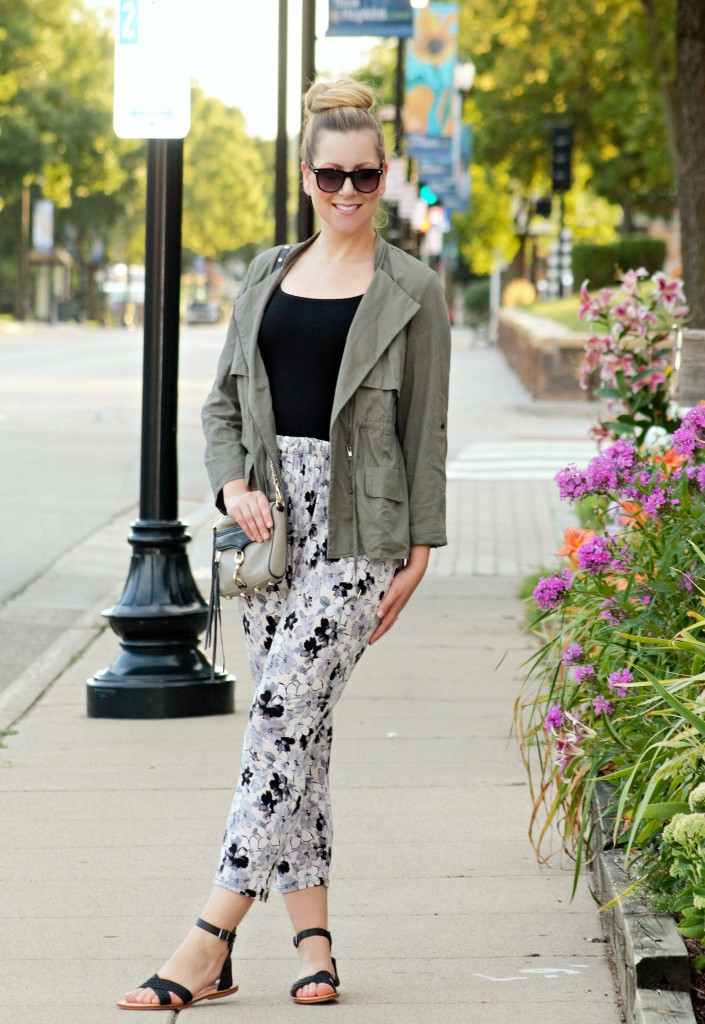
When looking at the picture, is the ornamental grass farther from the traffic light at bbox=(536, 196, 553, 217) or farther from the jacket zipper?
the traffic light at bbox=(536, 196, 553, 217)

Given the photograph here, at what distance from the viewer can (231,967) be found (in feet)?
13.0

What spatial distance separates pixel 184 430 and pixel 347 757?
15662 mm

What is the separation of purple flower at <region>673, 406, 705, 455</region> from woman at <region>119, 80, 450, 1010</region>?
1206 mm

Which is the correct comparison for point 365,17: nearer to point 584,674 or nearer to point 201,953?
point 584,674

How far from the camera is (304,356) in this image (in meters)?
3.79

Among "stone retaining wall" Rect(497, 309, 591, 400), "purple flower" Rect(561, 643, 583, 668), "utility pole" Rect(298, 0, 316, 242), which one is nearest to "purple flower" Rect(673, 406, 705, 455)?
"purple flower" Rect(561, 643, 583, 668)

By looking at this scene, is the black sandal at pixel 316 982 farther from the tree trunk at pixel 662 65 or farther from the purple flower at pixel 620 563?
the tree trunk at pixel 662 65

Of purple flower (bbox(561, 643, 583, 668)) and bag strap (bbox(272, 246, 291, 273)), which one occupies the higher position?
bag strap (bbox(272, 246, 291, 273))

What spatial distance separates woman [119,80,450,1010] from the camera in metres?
3.76

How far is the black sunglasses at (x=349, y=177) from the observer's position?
3.79 meters

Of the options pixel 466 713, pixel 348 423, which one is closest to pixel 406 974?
pixel 348 423

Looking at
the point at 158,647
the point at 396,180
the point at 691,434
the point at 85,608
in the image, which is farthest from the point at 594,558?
the point at 396,180

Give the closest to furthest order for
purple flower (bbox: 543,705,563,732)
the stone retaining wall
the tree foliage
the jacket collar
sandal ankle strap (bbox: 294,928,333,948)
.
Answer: the jacket collar < sandal ankle strap (bbox: 294,928,333,948) < purple flower (bbox: 543,705,563,732) < the stone retaining wall < the tree foliage

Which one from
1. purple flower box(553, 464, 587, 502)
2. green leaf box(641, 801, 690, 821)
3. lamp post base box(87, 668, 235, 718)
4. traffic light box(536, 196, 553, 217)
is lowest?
lamp post base box(87, 668, 235, 718)
